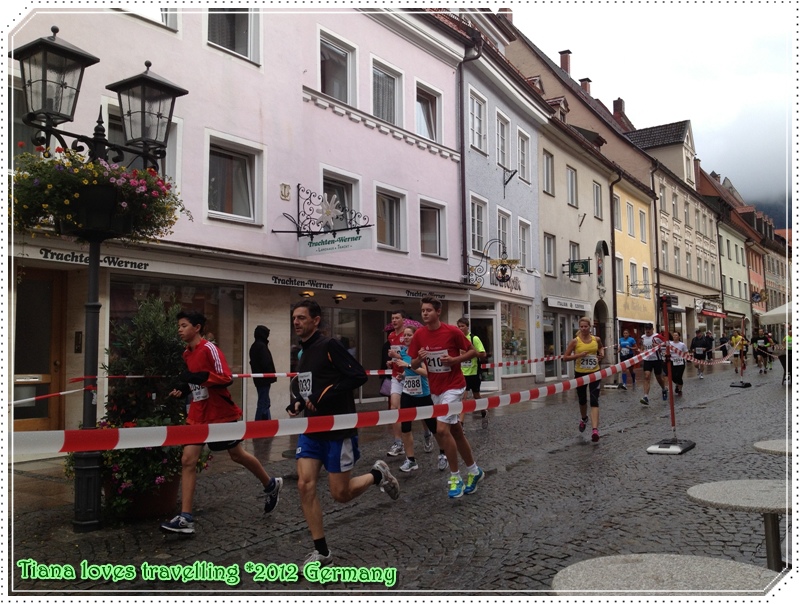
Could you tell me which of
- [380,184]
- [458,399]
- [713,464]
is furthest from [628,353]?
[458,399]

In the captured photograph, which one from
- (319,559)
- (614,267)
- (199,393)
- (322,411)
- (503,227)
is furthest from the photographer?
(614,267)

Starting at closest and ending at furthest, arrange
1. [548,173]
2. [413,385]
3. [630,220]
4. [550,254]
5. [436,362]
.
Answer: [436,362]
[413,385]
[550,254]
[548,173]
[630,220]

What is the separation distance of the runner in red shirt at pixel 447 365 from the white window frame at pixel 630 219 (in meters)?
29.3

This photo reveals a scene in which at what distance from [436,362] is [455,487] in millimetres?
1232

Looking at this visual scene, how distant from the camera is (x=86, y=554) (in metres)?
5.29

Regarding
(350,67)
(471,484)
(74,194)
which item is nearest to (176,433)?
(74,194)

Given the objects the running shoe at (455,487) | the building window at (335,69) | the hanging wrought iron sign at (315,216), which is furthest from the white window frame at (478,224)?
the running shoe at (455,487)

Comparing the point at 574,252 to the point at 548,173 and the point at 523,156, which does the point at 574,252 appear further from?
the point at 523,156

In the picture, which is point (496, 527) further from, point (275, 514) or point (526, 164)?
point (526, 164)

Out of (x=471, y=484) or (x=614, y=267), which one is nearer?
(x=471, y=484)

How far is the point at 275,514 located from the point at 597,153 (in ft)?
85.5

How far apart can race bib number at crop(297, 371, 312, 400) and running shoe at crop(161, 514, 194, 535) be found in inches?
58.6

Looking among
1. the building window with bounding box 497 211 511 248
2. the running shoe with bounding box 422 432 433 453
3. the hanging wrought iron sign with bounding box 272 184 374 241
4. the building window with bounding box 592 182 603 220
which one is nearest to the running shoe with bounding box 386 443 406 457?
the running shoe with bounding box 422 432 433 453

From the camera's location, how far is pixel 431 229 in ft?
61.8
